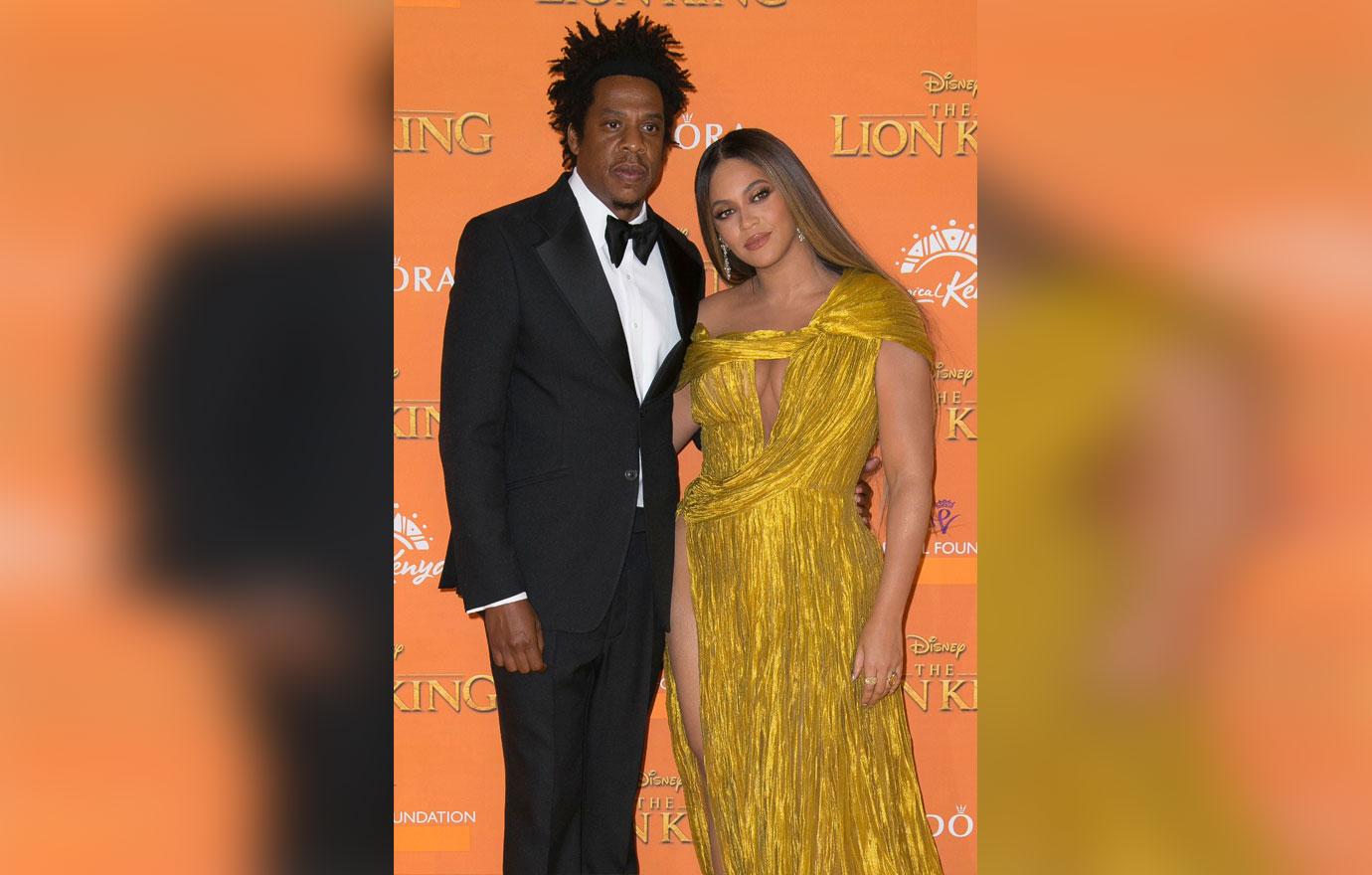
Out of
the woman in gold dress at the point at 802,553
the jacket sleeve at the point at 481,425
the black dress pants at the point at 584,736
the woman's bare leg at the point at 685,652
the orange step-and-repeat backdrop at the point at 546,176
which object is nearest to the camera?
the jacket sleeve at the point at 481,425

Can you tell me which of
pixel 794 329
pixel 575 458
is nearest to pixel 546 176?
pixel 794 329

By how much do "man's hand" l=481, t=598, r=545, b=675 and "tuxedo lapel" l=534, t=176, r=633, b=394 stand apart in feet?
1.64

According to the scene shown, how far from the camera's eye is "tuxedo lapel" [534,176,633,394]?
7.66ft

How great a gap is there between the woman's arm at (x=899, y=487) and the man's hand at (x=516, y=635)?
2.29ft

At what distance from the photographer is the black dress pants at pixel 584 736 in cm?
236

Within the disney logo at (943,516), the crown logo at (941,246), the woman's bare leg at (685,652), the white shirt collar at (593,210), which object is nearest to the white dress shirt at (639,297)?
the white shirt collar at (593,210)

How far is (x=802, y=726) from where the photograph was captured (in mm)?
2512

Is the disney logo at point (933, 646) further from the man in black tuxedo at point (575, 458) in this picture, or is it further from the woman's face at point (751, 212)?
the woman's face at point (751, 212)

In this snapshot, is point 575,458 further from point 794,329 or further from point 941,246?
point 941,246

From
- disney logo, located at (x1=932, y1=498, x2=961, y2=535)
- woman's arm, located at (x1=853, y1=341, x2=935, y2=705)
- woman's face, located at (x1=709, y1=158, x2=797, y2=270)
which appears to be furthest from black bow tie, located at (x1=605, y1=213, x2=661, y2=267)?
disney logo, located at (x1=932, y1=498, x2=961, y2=535)

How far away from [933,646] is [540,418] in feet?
4.87
